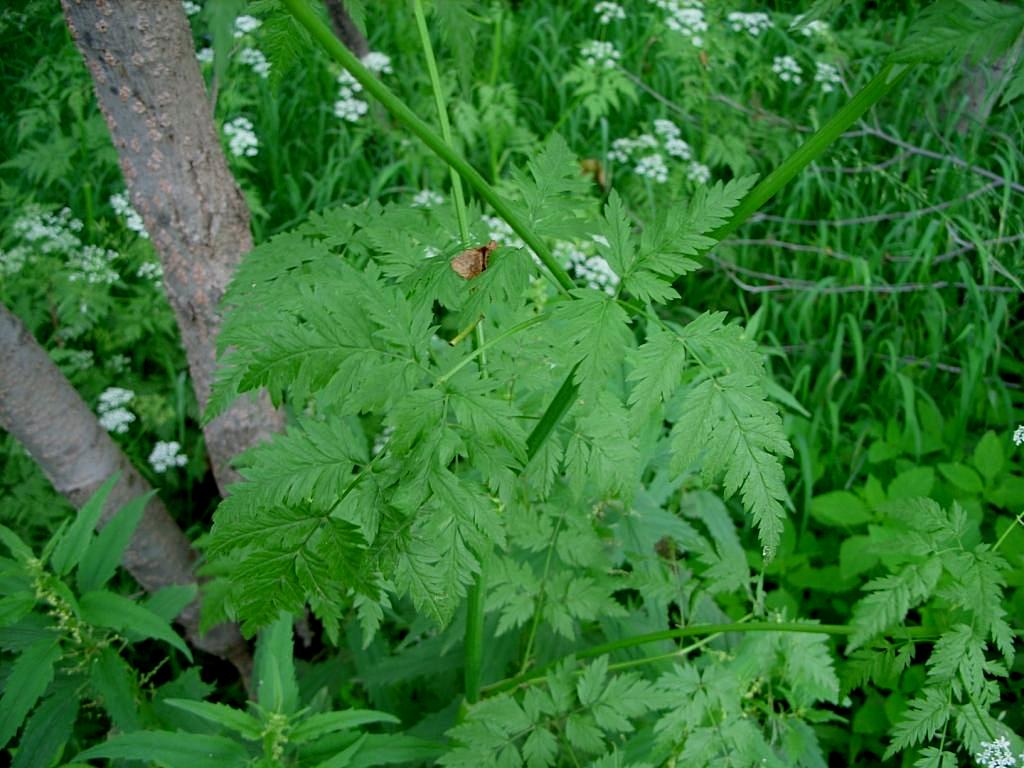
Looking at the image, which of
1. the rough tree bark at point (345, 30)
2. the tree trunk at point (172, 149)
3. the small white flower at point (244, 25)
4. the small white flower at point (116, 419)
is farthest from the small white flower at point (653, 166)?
the small white flower at point (116, 419)

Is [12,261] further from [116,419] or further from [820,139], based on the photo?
[820,139]

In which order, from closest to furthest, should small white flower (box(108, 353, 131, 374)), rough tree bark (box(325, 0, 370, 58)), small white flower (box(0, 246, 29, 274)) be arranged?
1. small white flower (box(0, 246, 29, 274))
2. small white flower (box(108, 353, 131, 374))
3. rough tree bark (box(325, 0, 370, 58))

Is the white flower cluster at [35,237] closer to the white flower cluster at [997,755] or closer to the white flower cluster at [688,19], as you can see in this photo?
the white flower cluster at [688,19]

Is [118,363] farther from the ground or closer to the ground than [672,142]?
closer to the ground

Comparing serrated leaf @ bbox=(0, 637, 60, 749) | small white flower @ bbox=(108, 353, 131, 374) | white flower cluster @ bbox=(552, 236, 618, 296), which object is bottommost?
small white flower @ bbox=(108, 353, 131, 374)

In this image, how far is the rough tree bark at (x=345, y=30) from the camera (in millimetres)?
3939

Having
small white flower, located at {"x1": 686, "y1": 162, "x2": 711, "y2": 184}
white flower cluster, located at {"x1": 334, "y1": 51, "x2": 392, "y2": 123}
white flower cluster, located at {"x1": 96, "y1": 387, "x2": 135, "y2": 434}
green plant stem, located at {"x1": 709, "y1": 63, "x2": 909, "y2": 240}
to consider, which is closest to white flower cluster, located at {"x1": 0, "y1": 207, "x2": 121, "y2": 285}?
white flower cluster, located at {"x1": 96, "y1": 387, "x2": 135, "y2": 434}

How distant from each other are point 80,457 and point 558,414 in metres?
1.54

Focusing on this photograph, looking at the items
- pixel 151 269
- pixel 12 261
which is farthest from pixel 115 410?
pixel 12 261

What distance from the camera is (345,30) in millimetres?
3963

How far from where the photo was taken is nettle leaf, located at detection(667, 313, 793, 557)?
3.44 ft

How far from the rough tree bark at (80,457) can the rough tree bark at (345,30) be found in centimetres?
241

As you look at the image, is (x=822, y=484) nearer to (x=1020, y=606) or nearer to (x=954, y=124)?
(x=1020, y=606)

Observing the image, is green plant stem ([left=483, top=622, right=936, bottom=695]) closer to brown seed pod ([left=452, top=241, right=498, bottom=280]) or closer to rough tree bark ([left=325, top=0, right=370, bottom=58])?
brown seed pod ([left=452, top=241, right=498, bottom=280])
